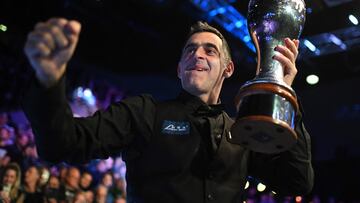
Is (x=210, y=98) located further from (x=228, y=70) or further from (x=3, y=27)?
(x=3, y=27)

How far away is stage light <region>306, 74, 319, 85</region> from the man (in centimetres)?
722

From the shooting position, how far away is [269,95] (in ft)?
5.04

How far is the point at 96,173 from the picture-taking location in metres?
7.19

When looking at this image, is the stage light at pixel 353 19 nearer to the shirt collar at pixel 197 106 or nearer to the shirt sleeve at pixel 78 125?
the shirt collar at pixel 197 106

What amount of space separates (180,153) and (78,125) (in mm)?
392

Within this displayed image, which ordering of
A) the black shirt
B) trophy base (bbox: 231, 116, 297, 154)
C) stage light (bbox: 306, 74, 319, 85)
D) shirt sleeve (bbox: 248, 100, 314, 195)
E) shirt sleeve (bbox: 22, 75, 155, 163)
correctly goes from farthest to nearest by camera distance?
stage light (bbox: 306, 74, 319, 85) < shirt sleeve (bbox: 248, 100, 314, 195) < the black shirt < trophy base (bbox: 231, 116, 297, 154) < shirt sleeve (bbox: 22, 75, 155, 163)

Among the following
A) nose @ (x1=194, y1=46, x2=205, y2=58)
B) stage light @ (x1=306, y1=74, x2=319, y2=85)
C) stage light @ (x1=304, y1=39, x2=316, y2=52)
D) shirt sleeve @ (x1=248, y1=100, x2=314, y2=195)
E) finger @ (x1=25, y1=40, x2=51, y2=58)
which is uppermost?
stage light @ (x1=304, y1=39, x2=316, y2=52)

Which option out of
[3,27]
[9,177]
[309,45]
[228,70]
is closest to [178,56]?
[309,45]

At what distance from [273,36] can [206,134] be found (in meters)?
0.43

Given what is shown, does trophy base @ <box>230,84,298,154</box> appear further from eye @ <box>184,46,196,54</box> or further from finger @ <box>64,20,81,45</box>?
finger @ <box>64,20,81,45</box>

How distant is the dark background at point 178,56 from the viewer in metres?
7.81

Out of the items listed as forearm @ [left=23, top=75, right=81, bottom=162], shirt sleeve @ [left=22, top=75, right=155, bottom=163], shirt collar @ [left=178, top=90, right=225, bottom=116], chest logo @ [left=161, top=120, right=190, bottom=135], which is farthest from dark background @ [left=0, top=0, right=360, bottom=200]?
forearm @ [left=23, top=75, right=81, bottom=162]

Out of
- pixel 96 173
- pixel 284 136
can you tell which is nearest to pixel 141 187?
pixel 284 136

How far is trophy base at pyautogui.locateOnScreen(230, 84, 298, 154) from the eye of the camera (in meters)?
1.47
